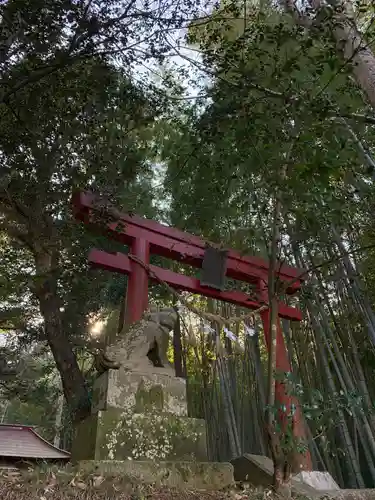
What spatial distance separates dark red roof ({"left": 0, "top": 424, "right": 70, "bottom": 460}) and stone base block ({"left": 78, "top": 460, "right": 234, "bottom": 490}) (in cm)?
634

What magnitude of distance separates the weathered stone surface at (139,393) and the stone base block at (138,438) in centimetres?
7

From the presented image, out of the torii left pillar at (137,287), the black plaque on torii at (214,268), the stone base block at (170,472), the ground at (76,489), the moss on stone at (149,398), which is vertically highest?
the black plaque on torii at (214,268)

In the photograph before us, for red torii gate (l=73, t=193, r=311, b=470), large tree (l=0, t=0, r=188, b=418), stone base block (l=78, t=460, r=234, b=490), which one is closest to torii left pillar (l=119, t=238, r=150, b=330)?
red torii gate (l=73, t=193, r=311, b=470)

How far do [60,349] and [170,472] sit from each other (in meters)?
2.75

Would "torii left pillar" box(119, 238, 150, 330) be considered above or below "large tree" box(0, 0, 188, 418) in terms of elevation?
below

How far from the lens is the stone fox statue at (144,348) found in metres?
2.86

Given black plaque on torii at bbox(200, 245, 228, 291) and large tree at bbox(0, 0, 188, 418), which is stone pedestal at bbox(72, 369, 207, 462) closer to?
large tree at bbox(0, 0, 188, 418)

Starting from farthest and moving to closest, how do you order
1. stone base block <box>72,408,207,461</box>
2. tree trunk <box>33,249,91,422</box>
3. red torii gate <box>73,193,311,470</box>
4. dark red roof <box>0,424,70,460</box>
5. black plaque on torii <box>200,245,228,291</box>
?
dark red roof <box>0,424,70,460</box>
black plaque on torii <box>200,245,228,291</box>
tree trunk <box>33,249,91,422</box>
red torii gate <box>73,193,311,470</box>
stone base block <box>72,408,207,461</box>

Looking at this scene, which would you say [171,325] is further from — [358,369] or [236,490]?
[358,369]

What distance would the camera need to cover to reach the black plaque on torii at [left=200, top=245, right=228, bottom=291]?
5.25 meters

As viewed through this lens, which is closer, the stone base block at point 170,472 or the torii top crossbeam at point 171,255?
the stone base block at point 170,472

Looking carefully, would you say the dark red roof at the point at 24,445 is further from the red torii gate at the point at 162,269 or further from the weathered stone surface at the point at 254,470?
the weathered stone surface at the point at 254,470

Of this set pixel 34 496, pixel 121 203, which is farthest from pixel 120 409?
pixel 121 203

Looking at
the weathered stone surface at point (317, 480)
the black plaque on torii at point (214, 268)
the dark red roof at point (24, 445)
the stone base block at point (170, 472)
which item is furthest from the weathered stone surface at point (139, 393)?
the dark red roof at point (24, 445)
